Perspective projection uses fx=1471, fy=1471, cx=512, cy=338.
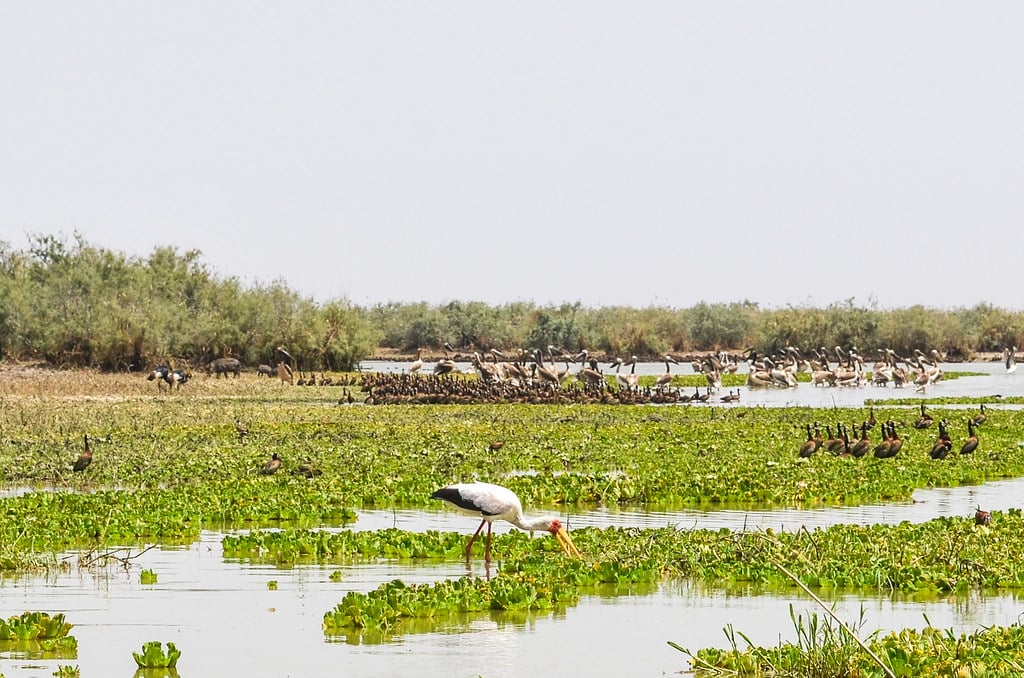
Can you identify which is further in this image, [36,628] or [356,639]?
[356,639]

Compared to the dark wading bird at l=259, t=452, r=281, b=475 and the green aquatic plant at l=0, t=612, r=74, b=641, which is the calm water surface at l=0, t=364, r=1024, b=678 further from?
the dark wading bird at l=259, t=452, r=281, b=475

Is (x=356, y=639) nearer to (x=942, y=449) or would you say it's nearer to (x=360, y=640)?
(x=360, y=640)

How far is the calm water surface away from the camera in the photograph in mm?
9617

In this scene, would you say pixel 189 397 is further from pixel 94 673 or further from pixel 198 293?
pixel 94 673

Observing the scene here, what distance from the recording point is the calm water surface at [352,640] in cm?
962

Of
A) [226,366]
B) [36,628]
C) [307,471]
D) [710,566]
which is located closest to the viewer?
[36,628]

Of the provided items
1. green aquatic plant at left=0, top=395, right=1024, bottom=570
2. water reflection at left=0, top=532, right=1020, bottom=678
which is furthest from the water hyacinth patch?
green aquatic plant at left=0, top=395, right=1024, bottom=570

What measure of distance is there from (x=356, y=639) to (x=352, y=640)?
4 cm

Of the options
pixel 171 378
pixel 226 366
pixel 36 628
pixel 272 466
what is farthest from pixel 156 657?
pixel 226 366

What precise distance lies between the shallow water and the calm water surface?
0.01m

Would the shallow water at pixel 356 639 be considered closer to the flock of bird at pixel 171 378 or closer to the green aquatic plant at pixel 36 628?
the green aquatic plant at pixel 36 628

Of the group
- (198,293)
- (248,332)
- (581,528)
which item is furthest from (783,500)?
(198,293)

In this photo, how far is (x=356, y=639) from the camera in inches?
410

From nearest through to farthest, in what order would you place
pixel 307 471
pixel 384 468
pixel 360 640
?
pixel 360 640, pixel 307 471, pixel 384 468
